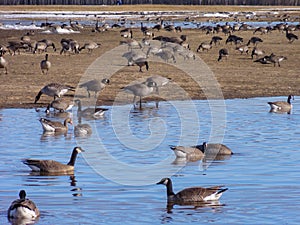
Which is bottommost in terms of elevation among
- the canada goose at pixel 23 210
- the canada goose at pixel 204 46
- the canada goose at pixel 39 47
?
the canada goose at pixel 204 46

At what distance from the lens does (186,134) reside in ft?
47.0

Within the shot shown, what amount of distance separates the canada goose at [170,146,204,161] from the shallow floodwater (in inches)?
6.6

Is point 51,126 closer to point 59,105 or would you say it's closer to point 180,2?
point 59,105

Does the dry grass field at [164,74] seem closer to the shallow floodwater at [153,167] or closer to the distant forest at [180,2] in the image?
the shallow floodwater at [153,167]

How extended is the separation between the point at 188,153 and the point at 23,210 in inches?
182

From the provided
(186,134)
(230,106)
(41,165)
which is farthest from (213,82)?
(41,165)

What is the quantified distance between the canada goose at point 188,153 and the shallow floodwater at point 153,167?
0.17 metres

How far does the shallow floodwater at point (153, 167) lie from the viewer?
8.72 metres

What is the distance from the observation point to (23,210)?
7949 millimetres

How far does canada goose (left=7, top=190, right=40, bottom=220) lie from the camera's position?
7949mm

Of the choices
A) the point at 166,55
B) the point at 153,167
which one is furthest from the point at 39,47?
the point at 153,167

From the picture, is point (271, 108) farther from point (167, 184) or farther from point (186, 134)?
point (167, 184)

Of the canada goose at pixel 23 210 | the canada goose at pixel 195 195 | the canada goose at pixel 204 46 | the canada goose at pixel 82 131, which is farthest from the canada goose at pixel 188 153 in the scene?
the canada goose at pixel 204 46

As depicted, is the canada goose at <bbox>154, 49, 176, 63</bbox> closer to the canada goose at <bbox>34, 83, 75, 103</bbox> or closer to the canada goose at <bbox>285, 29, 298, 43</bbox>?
the canada goose at <bbox>34, 83, 75, 103</bbox>
